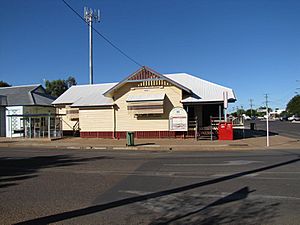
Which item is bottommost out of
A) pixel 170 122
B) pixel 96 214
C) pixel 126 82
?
pixel 96 214

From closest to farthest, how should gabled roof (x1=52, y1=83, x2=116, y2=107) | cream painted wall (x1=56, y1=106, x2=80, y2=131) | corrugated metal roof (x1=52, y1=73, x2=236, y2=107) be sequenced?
corrugated metal roof (x1=52, y1=73, x2=236, y2=107), gabled roof (x1=52, y1=83, x2=116, y2=107), cream painted wall (x1=56, y1=106, x2=80, y2=131)

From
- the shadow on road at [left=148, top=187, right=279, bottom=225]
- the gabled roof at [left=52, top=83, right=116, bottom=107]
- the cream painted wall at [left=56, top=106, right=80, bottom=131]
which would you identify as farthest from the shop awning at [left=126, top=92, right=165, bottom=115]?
the shadow on road at [left=148, top=187, right=279, bottom=225]

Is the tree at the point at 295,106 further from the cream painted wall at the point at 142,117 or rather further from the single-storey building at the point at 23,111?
the cream painted wall at the point at 142,117

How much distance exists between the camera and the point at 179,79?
31.5m

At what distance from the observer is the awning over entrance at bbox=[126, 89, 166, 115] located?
2658 centimetres

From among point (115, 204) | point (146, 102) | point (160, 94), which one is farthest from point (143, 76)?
point (115, 204)

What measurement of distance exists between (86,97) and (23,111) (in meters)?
8.28

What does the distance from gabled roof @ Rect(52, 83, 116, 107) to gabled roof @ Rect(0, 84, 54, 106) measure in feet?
12.2

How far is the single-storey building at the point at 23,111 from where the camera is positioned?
107 ft

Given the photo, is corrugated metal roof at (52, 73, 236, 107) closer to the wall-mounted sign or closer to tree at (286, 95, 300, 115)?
the wall-mounted sign

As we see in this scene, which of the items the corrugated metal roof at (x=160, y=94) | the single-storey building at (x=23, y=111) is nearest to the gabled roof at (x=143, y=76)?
the corrugated metal roof at (x=160, y=94)

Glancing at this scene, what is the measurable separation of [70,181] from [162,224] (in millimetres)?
4786

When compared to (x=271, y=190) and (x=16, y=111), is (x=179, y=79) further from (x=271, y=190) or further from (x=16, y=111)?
(x=271, y=190)

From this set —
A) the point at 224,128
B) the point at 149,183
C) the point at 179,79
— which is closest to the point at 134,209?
the point at 149,183
